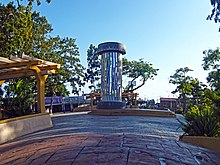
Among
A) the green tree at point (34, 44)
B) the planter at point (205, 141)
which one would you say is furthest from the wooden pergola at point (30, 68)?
the planter at point (205, 141)

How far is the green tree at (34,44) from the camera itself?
11.4 metres

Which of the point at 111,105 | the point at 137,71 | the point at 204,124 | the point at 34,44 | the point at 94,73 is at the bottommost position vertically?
the point at 204,124

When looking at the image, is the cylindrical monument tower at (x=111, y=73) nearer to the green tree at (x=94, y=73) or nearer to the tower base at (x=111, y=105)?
the tower base at (x=111, y=105)

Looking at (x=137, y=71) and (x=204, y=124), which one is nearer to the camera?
(x=204, y=124)

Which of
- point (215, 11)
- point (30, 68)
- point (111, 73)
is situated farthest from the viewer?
point (111, 73)

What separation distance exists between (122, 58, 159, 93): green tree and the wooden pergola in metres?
17.3

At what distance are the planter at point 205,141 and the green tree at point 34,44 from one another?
Result: 29.7ft

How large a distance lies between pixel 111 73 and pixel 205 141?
1100 cm

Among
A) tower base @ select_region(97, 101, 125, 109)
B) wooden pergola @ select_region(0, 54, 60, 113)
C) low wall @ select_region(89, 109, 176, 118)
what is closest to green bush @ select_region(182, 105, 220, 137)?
wooden pergola @ select_region(0, 54, 60, 113)

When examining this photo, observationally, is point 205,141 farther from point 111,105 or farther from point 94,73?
point 94,73

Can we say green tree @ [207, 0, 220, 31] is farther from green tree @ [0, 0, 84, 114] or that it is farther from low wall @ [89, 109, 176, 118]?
green tree @ [0, 0, 84, 114]

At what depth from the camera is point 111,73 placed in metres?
15.6

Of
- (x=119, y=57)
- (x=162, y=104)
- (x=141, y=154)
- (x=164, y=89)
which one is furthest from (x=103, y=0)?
(x=164, y=89)

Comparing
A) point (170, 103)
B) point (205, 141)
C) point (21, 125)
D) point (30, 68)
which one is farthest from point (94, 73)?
point (205, 141)
